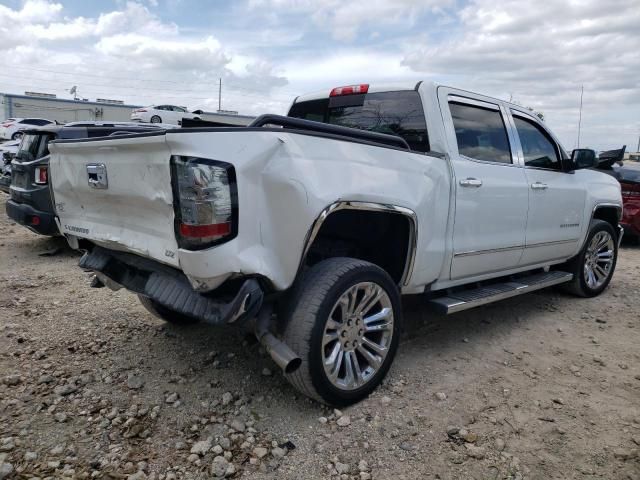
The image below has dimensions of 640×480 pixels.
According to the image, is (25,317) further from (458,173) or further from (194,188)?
(458,173)

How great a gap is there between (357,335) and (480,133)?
199 cm

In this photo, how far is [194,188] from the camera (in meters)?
2.33

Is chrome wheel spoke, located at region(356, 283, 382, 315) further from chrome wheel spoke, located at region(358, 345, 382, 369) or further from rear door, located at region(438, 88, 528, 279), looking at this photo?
rear door, located at region(438, 88, 528, 279)

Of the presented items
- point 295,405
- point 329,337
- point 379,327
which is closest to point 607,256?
point 379,327

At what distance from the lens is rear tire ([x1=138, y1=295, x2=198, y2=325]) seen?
3857 millimetres

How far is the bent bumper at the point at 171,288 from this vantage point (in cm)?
242

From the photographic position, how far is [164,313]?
3.97 m

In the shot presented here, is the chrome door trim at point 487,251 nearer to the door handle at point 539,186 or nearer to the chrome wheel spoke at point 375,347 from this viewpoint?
the door handle at point 539,186

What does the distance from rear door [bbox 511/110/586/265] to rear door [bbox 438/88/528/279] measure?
176 millimetres

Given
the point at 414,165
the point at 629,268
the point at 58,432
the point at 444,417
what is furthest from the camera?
the point at 629,268

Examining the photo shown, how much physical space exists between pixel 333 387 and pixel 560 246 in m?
3.09

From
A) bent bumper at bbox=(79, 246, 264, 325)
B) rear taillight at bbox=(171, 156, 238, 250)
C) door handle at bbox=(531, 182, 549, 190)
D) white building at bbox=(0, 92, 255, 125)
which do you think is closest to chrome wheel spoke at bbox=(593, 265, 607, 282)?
door handle at bbox=(531, 182, 549, 190)

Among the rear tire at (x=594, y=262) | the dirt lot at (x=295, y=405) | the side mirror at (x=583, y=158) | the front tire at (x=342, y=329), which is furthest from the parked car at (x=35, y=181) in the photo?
the rear tire at (x=594, y=262)

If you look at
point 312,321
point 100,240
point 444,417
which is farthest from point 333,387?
point 100,240
